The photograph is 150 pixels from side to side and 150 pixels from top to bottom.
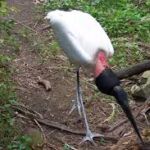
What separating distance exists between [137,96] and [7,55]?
163cm

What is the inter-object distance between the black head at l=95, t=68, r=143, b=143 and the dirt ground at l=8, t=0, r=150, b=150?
0.33m

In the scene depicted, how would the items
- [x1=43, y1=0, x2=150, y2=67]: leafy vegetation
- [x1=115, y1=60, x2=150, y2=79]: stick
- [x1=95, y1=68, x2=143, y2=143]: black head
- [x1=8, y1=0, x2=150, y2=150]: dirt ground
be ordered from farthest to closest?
[x1=43, y1=0, x2=150, y2=67]: leafy vegetation → [x1=115, y1=60, x2=150, y2=79]: stick → [x1=8, y1=0, x2=150, y2=150]: dirt ground → [x1=95, y1=68, x2=143, y2=143]: black head

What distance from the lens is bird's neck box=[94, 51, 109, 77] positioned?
499cm

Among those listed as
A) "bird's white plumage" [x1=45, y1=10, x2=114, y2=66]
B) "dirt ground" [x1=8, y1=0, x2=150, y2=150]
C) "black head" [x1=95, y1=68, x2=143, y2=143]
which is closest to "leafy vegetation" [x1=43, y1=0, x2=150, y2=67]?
"dirt ground" [x1=8, y1=0, x2=150, y2=150]

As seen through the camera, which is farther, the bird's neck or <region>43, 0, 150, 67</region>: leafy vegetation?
<region>43, 0, 150, 67</region>: leafy vegetation

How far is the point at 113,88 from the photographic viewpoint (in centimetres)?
476

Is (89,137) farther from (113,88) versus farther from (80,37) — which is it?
(80,37)

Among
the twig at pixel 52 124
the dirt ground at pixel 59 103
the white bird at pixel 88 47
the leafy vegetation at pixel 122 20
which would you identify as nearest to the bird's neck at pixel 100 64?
the white bird at pixel 88 47

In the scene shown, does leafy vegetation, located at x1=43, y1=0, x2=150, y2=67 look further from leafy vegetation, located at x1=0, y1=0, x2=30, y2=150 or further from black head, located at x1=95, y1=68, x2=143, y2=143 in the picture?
black head, located at x1=95, y1=68, x2=143, y2=143

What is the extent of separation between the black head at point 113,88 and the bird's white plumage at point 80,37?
285 mm

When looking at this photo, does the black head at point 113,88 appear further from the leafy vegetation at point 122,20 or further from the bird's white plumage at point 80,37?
the leafy vegetation at point 122,20

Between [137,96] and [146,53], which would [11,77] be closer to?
[137,96]

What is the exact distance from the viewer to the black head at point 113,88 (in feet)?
15.5

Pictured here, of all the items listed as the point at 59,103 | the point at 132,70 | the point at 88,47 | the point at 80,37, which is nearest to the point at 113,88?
the point at 88,47
